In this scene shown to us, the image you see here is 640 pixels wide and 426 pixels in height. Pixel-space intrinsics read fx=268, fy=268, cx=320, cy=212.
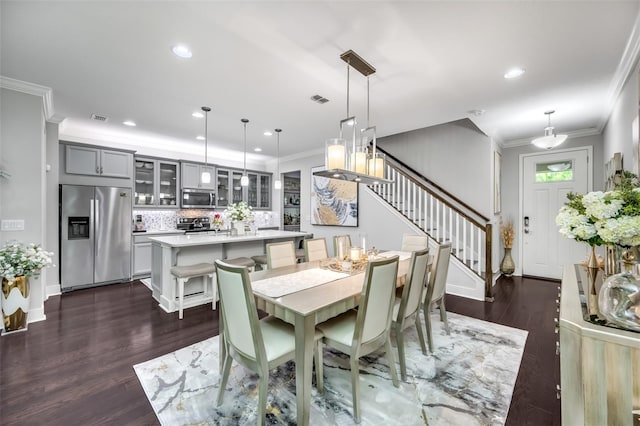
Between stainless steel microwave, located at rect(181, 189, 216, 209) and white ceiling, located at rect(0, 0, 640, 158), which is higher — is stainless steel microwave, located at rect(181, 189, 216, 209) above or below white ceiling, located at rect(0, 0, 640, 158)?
below

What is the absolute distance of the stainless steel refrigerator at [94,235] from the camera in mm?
4309

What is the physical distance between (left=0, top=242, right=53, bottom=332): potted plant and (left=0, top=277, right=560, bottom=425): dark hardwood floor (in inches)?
7.0

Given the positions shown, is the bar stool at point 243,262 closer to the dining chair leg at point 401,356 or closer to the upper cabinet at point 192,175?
the dining chair leg at point 401,356

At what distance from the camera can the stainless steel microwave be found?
236 inches

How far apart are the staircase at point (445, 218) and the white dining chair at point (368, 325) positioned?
8.77 feet

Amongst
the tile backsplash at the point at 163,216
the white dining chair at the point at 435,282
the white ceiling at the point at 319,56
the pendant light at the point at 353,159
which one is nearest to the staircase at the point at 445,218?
the white ceiling at the point at 319,56

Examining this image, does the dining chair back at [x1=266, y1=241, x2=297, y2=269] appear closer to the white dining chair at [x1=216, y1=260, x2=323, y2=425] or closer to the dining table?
the dining table

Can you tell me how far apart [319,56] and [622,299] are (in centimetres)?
256

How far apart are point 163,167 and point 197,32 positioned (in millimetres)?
4359

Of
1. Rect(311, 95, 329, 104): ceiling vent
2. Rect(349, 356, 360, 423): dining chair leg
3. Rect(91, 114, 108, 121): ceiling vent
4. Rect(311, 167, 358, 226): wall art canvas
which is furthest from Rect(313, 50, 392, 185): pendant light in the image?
Rect(91, 114, 108, 121): ceiling vent

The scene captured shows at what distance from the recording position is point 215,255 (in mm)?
4059

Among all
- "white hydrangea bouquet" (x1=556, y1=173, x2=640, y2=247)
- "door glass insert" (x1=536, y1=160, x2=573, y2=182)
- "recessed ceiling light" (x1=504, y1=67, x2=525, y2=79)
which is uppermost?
"recessed ceiling light" (x1=504, y1=67, x2=525, y2=79)

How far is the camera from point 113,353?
250 centimetres

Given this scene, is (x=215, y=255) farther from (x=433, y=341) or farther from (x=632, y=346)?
(x=632, y=346)
